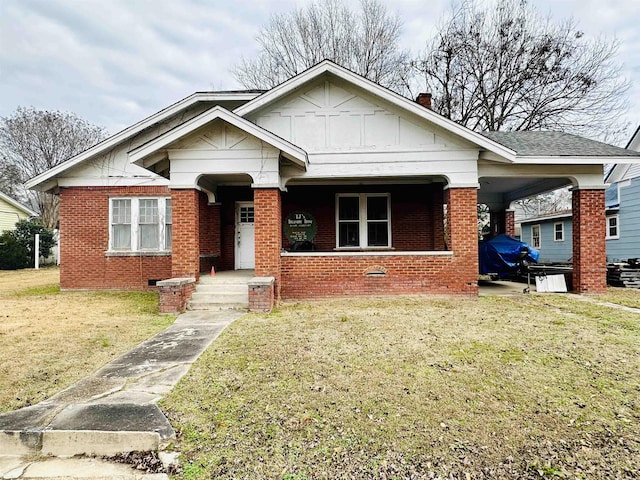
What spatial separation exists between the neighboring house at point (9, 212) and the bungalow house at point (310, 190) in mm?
17344

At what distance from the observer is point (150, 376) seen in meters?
4.12

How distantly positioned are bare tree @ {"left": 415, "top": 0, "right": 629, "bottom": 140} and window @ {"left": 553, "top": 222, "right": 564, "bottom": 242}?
5692mm

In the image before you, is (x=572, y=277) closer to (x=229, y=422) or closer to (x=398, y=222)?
(x=398, y=222)

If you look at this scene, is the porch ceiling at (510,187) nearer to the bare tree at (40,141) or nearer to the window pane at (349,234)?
the window pane at (349,234)

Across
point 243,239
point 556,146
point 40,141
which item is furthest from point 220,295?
point 40,141

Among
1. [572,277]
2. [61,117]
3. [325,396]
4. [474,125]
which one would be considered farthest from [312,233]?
[61,117]

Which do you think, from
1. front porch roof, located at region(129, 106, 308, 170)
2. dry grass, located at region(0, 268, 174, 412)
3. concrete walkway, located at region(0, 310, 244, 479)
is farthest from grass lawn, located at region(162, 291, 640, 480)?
front porch roof, located at region(129, 106, 308, 170)

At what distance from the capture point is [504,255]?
498 inches

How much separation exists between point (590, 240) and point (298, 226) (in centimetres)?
822

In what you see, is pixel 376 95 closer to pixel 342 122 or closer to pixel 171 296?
pixel 342 122

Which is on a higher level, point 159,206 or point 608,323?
point 159,206

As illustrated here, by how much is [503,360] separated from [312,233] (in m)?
7.94

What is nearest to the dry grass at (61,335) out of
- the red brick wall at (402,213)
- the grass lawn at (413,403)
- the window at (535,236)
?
the grass lawn at (413,403)

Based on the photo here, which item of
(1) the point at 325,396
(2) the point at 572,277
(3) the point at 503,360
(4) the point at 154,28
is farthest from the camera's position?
(4) the point at 154,28
